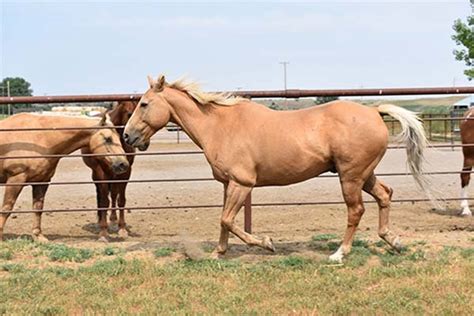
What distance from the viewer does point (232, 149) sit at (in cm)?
541

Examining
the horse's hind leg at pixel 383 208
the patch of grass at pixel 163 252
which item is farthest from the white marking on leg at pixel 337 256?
the patch of grass at pixel 163 252

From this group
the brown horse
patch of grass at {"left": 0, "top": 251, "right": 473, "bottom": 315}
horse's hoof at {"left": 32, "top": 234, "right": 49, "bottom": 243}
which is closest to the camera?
patch of grass at {"left": 0, "top": 251, "right": 473, "bottom": 315}

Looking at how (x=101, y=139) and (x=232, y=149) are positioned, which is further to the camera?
(x=101, y=139)

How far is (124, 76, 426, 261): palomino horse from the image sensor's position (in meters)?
5.27

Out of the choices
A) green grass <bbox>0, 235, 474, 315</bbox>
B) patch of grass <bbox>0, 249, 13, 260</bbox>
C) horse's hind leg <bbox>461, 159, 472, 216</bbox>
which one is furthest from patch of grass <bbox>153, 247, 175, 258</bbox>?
horse's hind leg <bbox>461, 159, 472, 216</bbox>

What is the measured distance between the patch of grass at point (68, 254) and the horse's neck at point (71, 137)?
1560mm

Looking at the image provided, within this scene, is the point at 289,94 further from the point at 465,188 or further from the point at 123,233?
the point at 465,188

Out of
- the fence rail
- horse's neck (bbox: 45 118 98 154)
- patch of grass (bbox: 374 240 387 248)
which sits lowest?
patch of grass (bbox: 374 240 387 248)

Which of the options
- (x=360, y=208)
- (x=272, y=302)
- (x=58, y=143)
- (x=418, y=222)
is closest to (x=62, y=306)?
(x=272, y=302)

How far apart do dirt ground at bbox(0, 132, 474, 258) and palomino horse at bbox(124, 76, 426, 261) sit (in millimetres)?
762

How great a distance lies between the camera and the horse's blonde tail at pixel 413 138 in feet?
18.1

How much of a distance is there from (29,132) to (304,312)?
14.4ft

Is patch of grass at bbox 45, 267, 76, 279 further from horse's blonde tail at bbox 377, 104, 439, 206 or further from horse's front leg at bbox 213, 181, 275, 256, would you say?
horse's blonde tail at bbox 377, 104, 439, 206

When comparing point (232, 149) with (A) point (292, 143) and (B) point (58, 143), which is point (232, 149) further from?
(B) point (58, 143)
